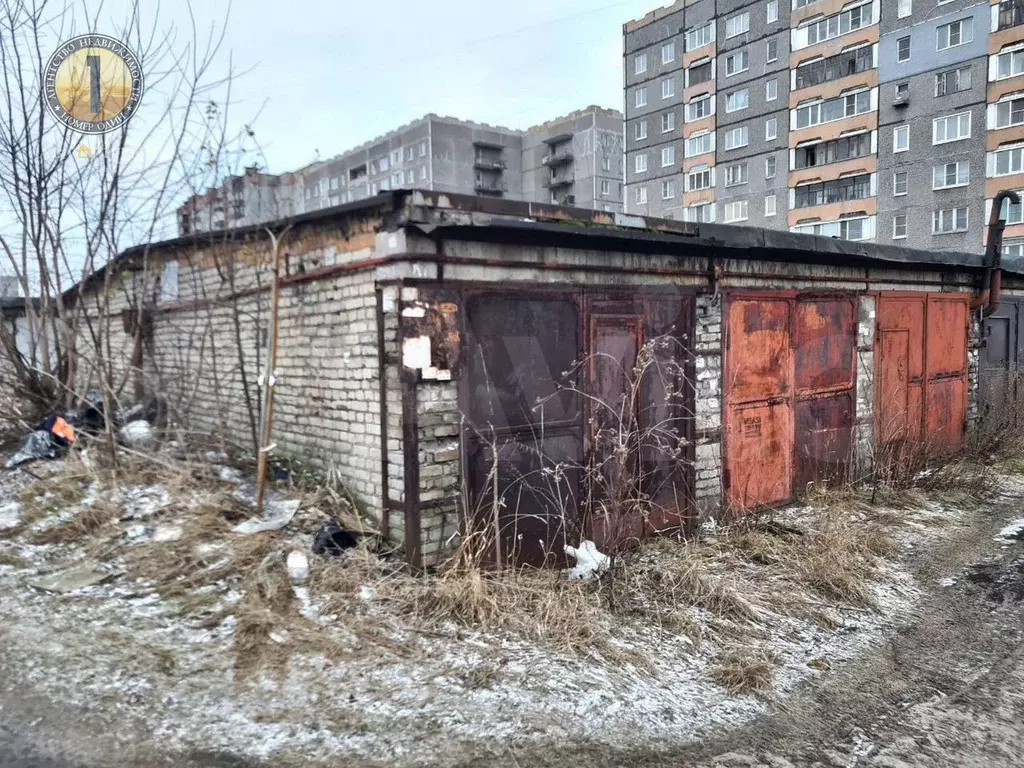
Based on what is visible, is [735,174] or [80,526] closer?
[80,526]

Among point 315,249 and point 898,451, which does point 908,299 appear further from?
point 315,249

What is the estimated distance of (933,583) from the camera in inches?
206

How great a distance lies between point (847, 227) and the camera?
32406 mm

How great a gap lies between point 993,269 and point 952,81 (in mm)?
25103

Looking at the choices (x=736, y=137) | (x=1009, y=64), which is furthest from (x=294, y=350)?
(x=736, y=137)

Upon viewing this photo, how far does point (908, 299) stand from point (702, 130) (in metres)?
33.4

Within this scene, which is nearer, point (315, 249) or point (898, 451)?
point (315, 249)

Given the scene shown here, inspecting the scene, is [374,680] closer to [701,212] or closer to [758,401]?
Result: [758,401]

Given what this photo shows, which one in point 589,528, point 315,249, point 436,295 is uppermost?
point 315,249

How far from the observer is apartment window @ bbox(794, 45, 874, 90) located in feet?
102

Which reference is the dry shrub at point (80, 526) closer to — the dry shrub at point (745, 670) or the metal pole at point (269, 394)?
the metal pole at point (269, 394)

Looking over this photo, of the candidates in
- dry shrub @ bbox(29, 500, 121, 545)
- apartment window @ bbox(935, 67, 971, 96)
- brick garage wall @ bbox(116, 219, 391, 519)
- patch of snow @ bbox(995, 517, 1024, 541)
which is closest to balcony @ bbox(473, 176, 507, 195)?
apartment window @ bbox(935, 67, 971, 96)

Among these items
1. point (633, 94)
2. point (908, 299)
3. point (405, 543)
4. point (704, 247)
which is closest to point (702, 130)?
point (633, 94)

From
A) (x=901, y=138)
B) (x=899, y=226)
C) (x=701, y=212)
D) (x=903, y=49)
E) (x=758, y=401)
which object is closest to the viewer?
(x=758, y=401)
